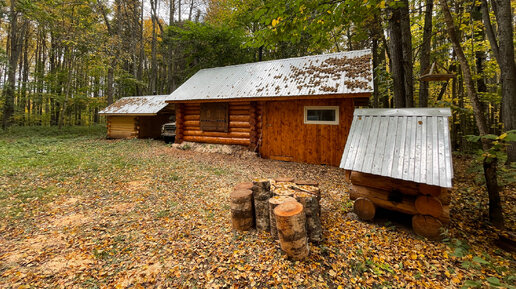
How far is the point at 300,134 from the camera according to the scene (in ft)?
27.9

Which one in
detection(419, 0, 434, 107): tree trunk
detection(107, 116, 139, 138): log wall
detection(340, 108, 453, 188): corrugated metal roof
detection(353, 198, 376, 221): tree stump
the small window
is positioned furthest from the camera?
detection(107, 116, 139, 138): log wall

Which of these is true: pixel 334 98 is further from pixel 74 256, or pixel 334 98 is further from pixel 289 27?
pixel 74 256

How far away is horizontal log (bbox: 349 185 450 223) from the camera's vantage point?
3350 millimetres

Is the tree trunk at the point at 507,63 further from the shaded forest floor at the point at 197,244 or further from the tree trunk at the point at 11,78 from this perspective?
the tree trunk at the point at 11,78

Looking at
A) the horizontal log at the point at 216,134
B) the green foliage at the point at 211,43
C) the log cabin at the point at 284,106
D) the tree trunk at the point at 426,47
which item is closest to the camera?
the tree trunk at the point at 426,47

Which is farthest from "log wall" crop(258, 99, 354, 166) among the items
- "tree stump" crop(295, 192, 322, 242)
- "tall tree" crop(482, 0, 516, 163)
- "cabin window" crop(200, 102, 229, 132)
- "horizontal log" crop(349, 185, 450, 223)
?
"tree stump" crop(295, 192, 322, 242)

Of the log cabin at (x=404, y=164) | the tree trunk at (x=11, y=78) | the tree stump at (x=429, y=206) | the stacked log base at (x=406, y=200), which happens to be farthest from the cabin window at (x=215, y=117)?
the tree trunk at (x=11, y=78)

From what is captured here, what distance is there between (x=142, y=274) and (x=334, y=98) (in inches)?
303

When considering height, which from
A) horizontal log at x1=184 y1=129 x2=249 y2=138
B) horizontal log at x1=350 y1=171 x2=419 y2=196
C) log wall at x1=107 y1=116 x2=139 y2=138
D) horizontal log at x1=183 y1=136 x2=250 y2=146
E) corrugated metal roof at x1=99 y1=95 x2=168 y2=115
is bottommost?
horizontal log at x1=350 y1=171 x2=419 y2=196

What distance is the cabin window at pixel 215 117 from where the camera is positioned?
1021 centimetres

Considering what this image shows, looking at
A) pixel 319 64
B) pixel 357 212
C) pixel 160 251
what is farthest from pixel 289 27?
pixel 319 64

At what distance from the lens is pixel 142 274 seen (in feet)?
8.55

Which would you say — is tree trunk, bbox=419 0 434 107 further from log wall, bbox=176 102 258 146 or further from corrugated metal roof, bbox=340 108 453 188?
log wall, bbox=176 102 258 146

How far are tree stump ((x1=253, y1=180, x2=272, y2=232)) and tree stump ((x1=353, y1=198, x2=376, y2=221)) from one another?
1.73m
